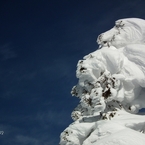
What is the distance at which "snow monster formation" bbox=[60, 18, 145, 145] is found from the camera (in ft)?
22.5

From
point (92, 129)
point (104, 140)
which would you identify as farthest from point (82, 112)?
point (104, 140)

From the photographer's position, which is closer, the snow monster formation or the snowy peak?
the snow monster formation

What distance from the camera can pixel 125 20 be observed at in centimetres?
841

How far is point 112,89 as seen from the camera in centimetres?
709

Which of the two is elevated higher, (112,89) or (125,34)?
(125,34)

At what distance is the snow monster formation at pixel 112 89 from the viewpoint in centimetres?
685

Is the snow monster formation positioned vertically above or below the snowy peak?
below

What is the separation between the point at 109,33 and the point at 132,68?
55.0 inches

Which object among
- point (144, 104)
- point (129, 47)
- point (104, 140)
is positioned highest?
point (129, 47)

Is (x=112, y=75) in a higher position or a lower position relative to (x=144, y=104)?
higher

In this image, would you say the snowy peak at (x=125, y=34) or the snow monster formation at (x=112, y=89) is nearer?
the snow monster formation at (x=112, y=89)

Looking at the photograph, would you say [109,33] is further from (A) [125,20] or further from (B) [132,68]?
(B) [132,68]

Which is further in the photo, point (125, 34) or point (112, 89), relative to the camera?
point (125, 34)

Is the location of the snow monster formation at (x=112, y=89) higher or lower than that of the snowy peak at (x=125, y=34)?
lower
